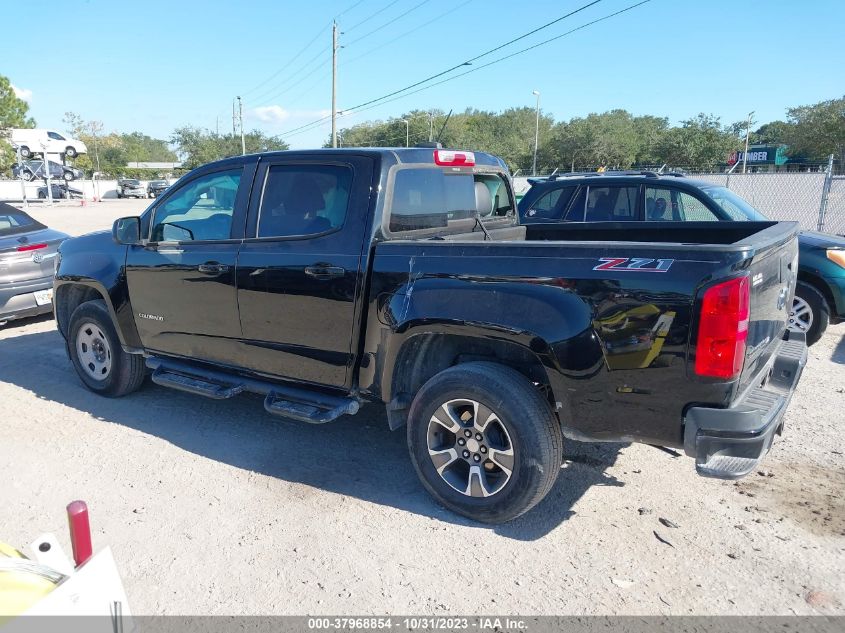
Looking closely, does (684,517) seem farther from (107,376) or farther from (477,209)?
(107,376)

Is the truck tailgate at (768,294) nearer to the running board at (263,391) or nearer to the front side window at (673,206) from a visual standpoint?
the running board at (263,391)

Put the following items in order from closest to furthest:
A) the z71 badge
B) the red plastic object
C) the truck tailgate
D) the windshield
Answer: the red plastic object
the z71 badge
the truck tailgate
the windshield

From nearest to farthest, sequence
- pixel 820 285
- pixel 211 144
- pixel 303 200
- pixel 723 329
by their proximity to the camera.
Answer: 1. pixel 723 329
2. pixel 303 200
3. pixel 820 285
4. pixel 211 144

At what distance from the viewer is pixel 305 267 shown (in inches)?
158

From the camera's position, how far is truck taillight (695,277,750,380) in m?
2.76

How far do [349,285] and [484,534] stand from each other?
63.6 inches

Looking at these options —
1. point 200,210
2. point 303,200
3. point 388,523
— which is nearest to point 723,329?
point 388,523

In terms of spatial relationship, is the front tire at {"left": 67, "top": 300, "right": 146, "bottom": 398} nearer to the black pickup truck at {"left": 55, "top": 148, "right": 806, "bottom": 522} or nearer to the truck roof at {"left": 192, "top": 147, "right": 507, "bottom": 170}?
the black pickup truck at {"left": 55, "top": 148, "right": 806, "bottom": 522}

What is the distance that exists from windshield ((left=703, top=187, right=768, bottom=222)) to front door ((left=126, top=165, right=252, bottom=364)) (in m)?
5.10

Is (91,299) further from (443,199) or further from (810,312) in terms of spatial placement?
(810,312)

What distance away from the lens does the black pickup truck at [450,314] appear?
2.89m

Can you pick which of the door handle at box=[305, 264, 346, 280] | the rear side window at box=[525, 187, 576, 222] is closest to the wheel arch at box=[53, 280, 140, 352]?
the door handle at box=[305, 264, 346, 280]

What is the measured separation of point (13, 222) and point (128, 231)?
4695mm

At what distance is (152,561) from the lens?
3.26m
